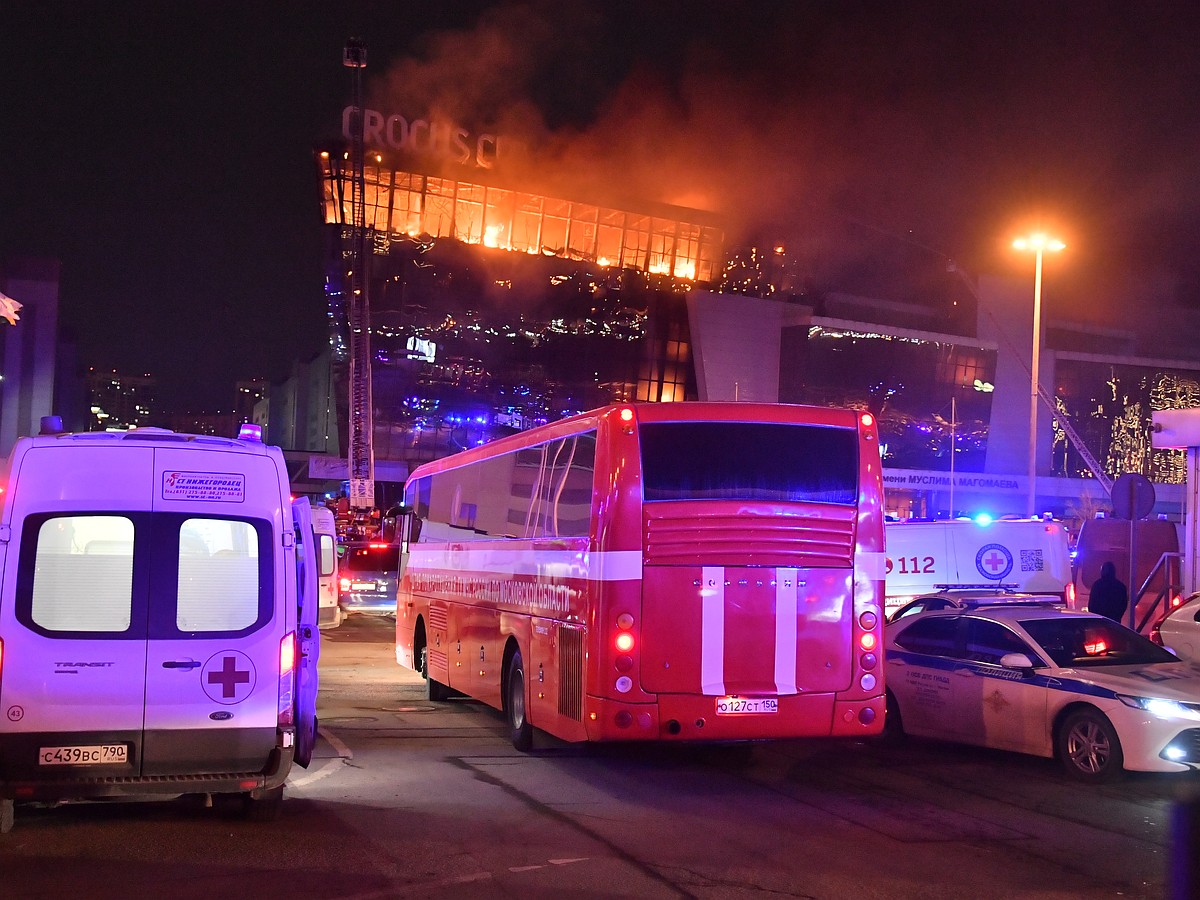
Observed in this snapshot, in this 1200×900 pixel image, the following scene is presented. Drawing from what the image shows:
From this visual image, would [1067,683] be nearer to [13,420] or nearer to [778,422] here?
[778,422]

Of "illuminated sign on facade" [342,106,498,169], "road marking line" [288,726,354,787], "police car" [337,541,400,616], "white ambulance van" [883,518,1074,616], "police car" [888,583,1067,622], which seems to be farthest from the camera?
"illuminated sign on facade" [342,106,498,169]

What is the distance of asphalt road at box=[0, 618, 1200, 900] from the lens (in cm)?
623

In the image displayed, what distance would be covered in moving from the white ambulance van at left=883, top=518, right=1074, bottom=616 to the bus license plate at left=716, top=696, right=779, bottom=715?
426 inches

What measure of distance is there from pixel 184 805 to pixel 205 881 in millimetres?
2027

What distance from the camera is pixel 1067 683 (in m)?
9.75

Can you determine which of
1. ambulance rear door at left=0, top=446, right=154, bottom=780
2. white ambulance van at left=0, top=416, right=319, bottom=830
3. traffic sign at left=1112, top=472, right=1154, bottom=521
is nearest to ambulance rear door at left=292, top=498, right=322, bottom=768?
white ambulance van at left=0, top=416, right=319, bottom=830

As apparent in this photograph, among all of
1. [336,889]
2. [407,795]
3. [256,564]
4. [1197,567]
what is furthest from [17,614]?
[1197,567]

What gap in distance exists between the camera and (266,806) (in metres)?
7.50

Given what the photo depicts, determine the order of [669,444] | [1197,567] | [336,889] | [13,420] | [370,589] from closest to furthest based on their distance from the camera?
[336,889]
[669,444]
[1197,567]
[370,589]
[13,420]

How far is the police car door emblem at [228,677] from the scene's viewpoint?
708 centimetres

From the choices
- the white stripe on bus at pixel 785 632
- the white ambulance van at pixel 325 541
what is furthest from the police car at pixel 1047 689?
the white ambulance van at pixel 325 541

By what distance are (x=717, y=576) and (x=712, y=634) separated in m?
0.43

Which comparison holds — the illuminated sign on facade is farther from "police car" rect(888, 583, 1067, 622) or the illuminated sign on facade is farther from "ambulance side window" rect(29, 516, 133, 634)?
"ambulance side window" rect(29, 516, 133, 634)

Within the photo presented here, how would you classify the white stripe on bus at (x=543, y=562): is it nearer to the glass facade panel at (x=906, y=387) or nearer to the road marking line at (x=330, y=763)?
the road marking line at (x=330, y=763)
